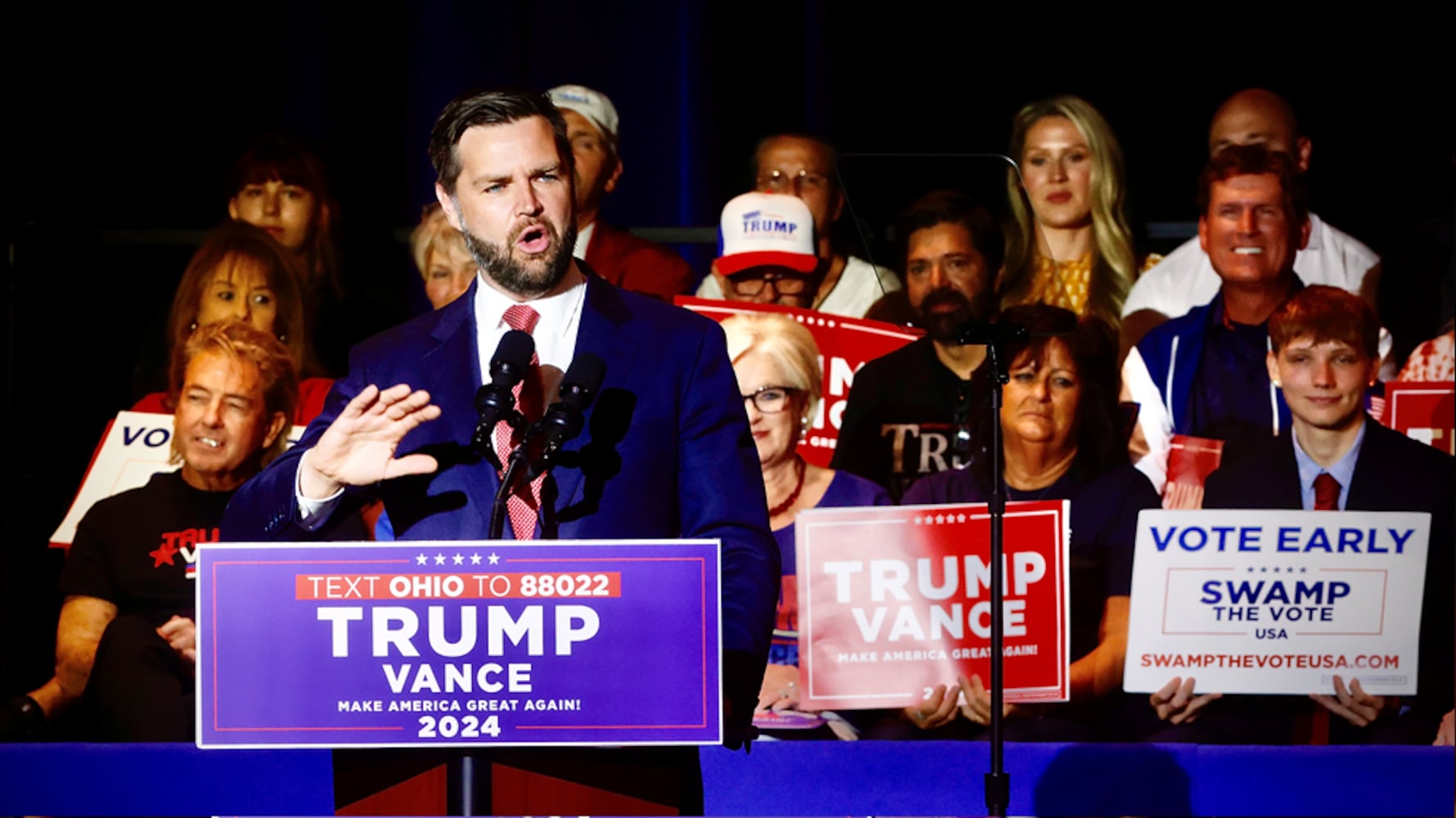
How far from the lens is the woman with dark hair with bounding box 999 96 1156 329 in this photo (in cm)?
436

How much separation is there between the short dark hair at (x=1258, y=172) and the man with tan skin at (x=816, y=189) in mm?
924

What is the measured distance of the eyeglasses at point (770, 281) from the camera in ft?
14.3

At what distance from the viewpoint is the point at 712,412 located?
11.0 ft

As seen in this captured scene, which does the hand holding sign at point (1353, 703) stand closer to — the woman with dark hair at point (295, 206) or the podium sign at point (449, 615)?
the podium sign at point (449, 615)

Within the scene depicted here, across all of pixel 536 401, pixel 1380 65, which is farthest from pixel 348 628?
pixel 1380 65

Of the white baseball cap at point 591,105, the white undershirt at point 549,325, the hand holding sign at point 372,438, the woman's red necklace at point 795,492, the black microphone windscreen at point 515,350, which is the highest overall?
the white baseball cap at point 591,105

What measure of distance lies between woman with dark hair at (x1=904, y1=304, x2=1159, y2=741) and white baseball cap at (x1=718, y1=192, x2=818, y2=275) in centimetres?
60

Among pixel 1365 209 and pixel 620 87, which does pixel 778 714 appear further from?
pixel 1365 209

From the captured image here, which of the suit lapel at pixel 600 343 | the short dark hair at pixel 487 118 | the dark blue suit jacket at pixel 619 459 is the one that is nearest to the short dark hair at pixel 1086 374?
the dark blue suit jacket at pixel 619 459

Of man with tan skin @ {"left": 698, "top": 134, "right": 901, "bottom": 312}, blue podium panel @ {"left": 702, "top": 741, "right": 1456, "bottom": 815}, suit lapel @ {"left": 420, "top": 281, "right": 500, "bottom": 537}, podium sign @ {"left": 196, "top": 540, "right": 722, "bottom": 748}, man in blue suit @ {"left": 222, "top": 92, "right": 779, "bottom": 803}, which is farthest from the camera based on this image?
man with tan skin @ {"left": 698, "top": 134, "right": 901, "bottom": 312}

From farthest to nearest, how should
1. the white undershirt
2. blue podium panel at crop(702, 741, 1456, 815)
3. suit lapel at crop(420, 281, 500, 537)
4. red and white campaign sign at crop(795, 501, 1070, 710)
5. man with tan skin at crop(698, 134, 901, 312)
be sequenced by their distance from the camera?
man with tan skin at crop(698, 134, 901, 312) → red and white campaign sign at crop(795, 501, 1070, 710) → blue podium panel at crop(702, 741, 1456, 815) → the white undershirt → suit lapel at crop(420, 281, 500, 537)

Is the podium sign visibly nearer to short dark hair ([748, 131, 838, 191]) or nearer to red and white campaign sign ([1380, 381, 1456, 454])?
short dark hair ([748, 131, 838, 191])

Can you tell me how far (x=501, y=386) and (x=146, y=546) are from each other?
2224 millimetres

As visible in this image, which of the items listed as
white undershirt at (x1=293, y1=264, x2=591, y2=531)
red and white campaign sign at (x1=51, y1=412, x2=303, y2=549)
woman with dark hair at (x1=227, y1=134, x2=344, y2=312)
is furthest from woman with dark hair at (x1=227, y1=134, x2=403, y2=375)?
white undershirt at (x1=293, y1=264, x2=591, y2=531)
